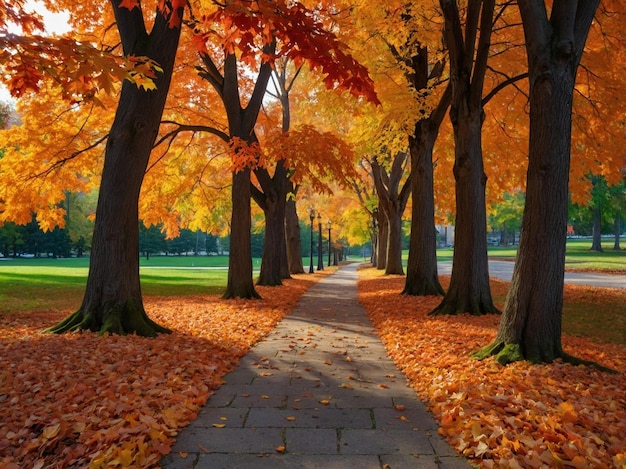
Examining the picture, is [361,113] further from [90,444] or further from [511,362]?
[90,444]

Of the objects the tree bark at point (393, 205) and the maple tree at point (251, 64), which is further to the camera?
the tree bark at point (393, 205)

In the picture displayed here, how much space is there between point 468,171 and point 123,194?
649 cm

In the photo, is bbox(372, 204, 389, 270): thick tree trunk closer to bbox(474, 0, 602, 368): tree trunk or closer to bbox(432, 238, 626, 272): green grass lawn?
bbox(432, 238, 626, 272): green grass lawn

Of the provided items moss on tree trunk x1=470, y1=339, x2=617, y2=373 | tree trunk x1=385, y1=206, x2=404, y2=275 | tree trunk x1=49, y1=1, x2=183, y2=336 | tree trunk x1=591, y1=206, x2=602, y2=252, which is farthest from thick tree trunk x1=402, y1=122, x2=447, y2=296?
tree trunk x1=591, y1=206, x2=602, y2=252

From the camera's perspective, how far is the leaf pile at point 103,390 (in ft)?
10.3

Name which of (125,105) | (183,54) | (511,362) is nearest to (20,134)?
(183,54)

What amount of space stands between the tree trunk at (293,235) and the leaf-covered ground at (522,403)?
1868 cm

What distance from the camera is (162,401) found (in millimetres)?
4070

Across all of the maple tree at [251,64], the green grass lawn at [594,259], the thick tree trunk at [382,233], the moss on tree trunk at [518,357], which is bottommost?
the moss on tree trunk at [518,357]

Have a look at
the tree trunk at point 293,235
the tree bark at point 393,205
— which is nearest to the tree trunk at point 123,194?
the tree bark at point 393,205

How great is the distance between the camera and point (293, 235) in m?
26.0

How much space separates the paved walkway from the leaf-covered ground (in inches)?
8.1

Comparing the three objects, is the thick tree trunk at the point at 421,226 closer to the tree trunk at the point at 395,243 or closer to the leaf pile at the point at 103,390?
the leaf pile at the point at 103,390

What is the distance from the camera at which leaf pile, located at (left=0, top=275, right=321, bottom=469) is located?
315cm
